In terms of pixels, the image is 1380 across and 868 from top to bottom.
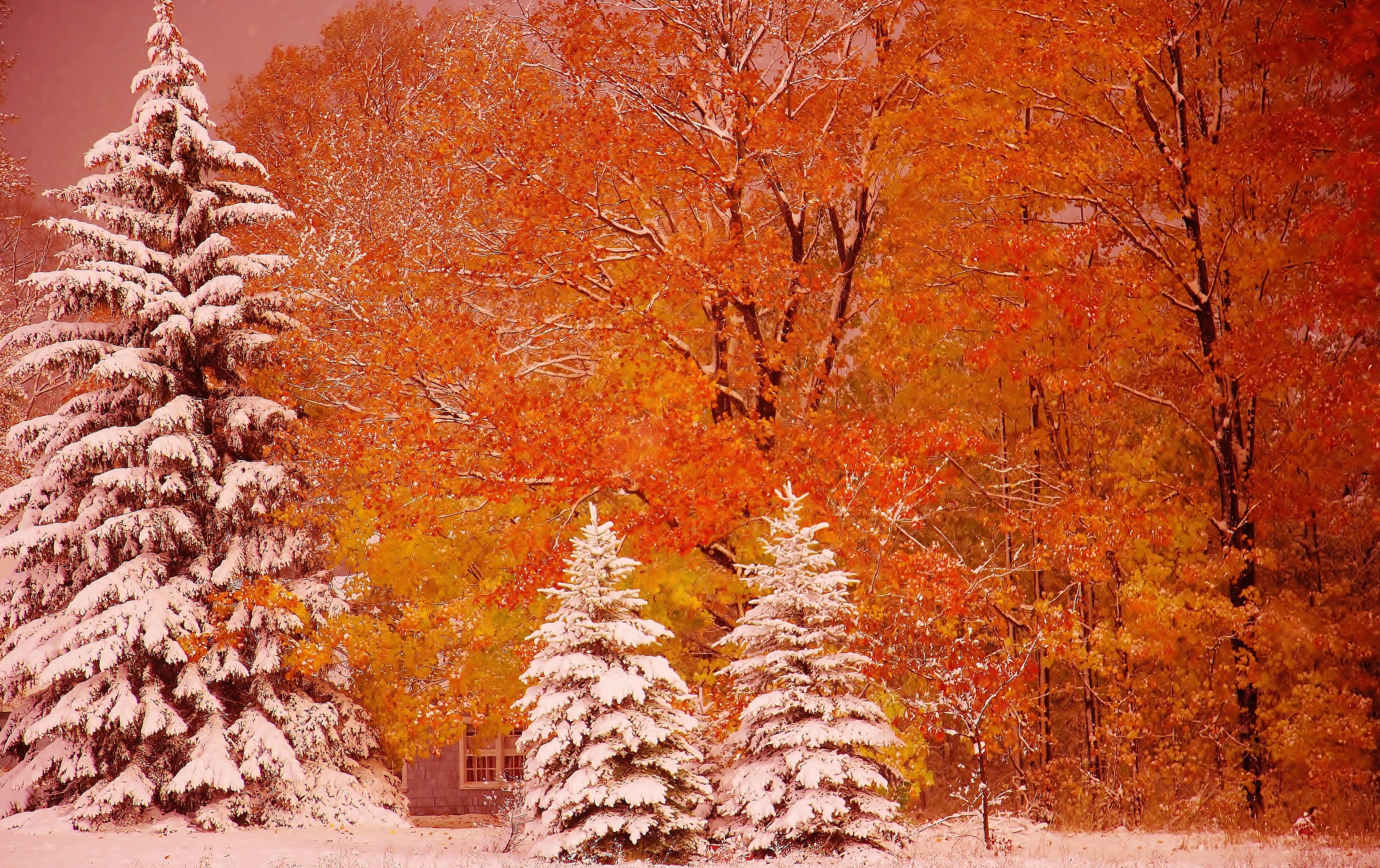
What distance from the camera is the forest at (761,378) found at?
15773 millimetres

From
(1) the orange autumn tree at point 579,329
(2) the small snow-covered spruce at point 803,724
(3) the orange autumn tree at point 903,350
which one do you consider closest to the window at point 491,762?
(3) the orange autumn tree at point 903,350

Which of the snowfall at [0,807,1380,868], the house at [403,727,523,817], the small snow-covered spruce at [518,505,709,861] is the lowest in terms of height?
the house at [403,727,523,817]

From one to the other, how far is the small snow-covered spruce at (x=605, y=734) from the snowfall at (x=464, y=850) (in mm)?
606

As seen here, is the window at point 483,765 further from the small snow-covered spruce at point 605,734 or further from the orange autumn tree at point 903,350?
the small snow-covered spruce at point 605,734

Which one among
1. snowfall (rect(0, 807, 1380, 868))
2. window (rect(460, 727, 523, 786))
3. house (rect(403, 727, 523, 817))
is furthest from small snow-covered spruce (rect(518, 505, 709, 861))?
house (rect(403, 727, 523, 817))

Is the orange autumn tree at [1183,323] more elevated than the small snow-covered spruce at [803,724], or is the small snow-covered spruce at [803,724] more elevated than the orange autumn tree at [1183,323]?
the orange autumn tree at [1183,323]

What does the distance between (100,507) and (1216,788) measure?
17604 millimetres

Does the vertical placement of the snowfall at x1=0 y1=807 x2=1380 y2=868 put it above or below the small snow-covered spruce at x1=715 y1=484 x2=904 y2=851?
below

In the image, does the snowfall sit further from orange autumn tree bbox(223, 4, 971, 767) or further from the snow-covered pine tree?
orange autumn tree bbox(223, 4, 971, 767)

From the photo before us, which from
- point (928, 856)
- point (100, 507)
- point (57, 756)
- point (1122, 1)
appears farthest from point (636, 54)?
point (57, 756)

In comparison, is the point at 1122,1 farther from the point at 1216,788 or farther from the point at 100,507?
the point at 100,507

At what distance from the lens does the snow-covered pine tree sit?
16719 millimetres

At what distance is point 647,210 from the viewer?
19.7 m

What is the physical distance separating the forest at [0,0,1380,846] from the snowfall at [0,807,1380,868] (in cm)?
81
